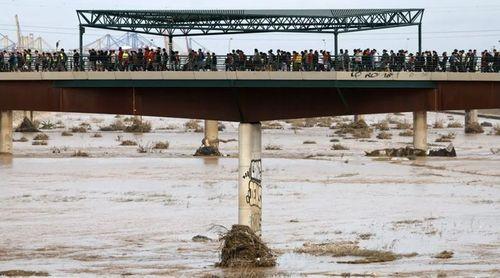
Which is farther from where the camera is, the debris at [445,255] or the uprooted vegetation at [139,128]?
the uprooted vegetation at [139,128]

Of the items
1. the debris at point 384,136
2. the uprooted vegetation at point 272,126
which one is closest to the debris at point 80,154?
the debris at point 384,136

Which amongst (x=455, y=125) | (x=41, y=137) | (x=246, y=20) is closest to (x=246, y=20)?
(x=246, y=20)

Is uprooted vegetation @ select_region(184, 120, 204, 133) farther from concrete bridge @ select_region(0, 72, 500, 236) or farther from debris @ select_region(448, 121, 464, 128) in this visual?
concrete bridge @ select_region(0, 72, 500, 236)

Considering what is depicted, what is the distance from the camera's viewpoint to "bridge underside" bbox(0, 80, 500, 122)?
36688 millimetres

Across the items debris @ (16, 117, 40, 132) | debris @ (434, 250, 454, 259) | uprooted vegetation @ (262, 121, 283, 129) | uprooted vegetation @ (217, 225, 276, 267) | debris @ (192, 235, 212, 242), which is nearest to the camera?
uprooted vegetation @ (217, 225, 276, 267)

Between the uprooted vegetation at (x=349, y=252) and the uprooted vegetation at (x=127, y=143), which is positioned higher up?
the uprooted vegetation at (x=127, y=143)

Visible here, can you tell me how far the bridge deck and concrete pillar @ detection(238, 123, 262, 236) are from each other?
0.76 metres

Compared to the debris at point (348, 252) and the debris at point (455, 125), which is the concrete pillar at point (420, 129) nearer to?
the debris at point (348, 252)

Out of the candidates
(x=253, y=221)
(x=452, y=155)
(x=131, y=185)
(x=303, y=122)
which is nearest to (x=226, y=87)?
(x=253, y=221)

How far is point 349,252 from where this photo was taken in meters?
32.3

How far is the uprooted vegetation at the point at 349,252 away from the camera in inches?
1219

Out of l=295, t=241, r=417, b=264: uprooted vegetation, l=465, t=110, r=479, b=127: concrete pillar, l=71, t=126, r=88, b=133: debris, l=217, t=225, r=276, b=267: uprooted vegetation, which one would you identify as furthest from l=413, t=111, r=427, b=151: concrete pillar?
l=217, t=225, r=276, b=267: uprooted vegetation

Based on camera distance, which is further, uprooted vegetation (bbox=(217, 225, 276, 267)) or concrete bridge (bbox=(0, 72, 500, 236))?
concrete bridge (bbox=(0, 72, 500, 236))

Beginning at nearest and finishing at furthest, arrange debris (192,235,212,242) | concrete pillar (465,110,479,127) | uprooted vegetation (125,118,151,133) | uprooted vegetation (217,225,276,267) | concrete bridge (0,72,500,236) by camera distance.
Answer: uprooted vegetation (217,225,276,267), debris (192,235,212,242), concrete bridge (0,72,500,236), concrete pillar (465,110,479,127), uprooted vegetation (125,118,151,133)
